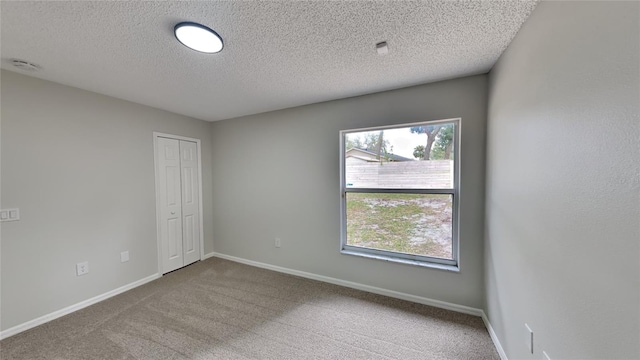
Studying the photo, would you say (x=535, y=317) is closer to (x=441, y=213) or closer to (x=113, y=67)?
(x=441, y=213)

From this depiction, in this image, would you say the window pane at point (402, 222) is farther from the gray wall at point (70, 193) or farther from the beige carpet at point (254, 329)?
the gray wall at point (70, 193)

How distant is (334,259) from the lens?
9.32ft

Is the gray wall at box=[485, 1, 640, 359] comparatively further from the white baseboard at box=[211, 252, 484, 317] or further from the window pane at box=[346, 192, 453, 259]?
the window pane at box=[346, 192, 453, 259]

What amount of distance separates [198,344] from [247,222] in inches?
72.3

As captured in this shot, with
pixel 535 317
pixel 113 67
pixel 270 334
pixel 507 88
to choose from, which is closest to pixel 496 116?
pixel 507 88

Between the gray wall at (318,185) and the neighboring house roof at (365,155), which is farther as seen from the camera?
the neighboring house roof at (365,155)

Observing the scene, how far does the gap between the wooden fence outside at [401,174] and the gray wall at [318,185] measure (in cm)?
18

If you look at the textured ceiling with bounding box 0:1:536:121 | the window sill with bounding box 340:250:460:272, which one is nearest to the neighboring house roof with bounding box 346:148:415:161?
the textured ceiling with bounding box 0:1:536:121

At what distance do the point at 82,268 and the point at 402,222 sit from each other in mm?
3557

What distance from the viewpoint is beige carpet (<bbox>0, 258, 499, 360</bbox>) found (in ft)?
5.71

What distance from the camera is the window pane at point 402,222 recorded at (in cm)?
236

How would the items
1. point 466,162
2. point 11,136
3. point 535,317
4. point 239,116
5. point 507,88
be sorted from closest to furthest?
point 535,317
point 507,88
point 11,136
point 466,162
point 239,116

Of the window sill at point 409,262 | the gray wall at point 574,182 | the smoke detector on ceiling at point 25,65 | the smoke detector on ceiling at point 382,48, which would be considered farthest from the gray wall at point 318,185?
the smoke detector on ceiling at point 25,65

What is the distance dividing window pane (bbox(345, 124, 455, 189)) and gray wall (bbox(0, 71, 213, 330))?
276cm
